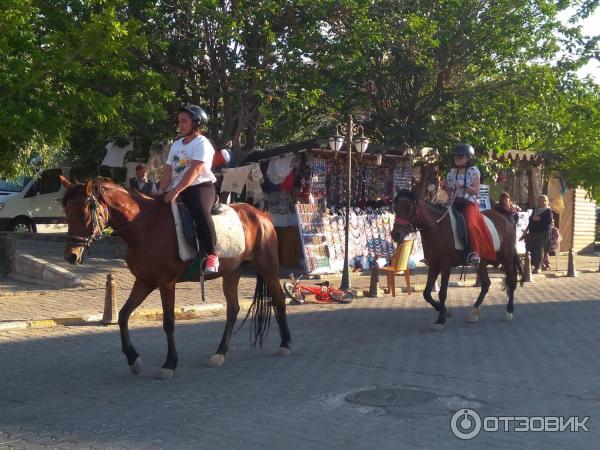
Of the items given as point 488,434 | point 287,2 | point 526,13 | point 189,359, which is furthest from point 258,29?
point 488,434

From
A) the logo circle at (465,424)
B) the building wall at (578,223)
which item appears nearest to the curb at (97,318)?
the logo circle at (465,424)

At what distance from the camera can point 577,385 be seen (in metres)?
7.65

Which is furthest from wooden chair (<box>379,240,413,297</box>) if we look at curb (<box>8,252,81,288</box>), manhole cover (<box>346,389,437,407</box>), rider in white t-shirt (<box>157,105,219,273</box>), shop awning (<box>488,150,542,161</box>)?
manhole cover (<box>346,389,437,407</box>)

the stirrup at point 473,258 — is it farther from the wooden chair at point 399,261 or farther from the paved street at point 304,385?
the wooden chair at point 399,261

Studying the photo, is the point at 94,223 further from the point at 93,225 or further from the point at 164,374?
the point at 164,374

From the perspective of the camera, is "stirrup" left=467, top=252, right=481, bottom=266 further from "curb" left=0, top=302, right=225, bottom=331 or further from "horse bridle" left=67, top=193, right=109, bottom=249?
"horse bridle" left=67, top=193, right=109, bottom=249

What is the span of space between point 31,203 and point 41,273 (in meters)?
12.9

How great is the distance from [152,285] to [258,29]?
12249 mm

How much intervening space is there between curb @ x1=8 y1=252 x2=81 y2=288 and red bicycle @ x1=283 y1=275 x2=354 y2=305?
14.5 feet

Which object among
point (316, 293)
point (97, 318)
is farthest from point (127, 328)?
point (316, 293)

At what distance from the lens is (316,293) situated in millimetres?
14906

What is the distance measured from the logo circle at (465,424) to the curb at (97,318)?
7.03m

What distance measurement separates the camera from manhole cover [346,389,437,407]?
274 inches

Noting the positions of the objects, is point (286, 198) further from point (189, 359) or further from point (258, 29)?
point (189, 359)
